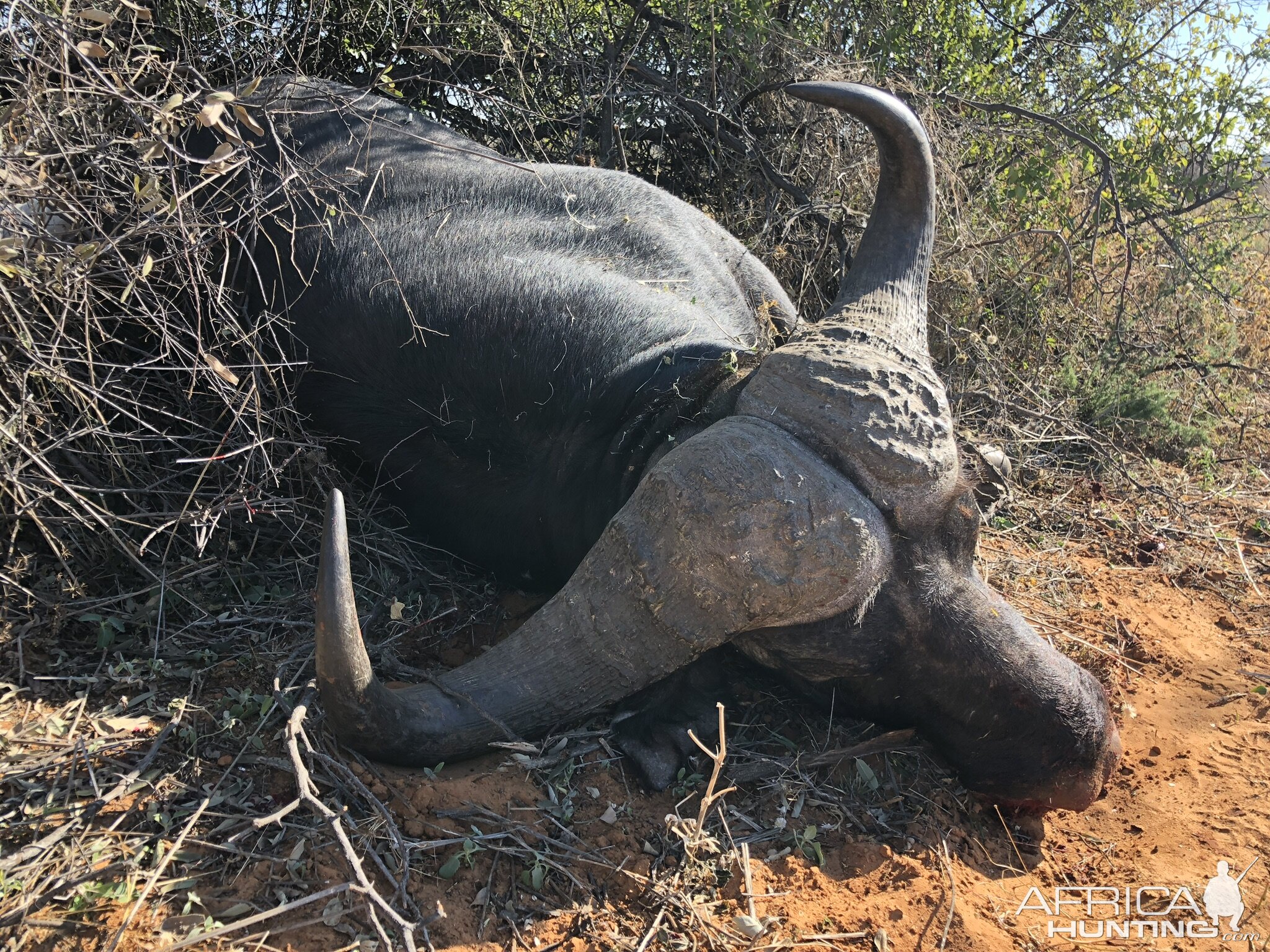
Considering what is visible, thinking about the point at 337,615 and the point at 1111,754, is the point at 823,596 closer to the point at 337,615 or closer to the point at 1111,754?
the point at 1111,754

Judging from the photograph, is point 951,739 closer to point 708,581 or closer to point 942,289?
point 708,581

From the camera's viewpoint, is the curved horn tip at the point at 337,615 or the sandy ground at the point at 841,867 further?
the sandy ground at the point at 841,867

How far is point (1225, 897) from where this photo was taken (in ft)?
8.58

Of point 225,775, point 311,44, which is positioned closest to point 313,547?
point 225,775

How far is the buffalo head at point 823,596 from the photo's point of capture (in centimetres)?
224

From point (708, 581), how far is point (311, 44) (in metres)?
3.31

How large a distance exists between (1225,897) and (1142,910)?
248 millimetres

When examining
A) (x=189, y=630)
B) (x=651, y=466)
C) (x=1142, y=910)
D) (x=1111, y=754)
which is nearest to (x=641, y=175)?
(x=651, y=466)

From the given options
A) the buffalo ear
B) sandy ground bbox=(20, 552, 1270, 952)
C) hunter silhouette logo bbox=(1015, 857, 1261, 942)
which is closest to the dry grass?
sandy ground bbox=(20, 552, 1270, 952)

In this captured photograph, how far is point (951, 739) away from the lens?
2.59m

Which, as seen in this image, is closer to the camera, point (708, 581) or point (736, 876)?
point (708, 581)

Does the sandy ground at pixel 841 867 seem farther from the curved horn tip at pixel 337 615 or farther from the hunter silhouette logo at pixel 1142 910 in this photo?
the curved horn tip at pixel 337 615

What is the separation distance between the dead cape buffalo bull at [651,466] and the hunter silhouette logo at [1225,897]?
461 mm

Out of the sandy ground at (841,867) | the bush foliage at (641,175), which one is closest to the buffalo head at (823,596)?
the sandy ground at (841,867)
